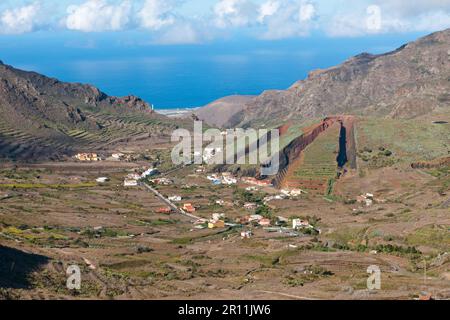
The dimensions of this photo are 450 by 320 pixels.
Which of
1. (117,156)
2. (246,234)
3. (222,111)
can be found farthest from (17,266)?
(222,111)

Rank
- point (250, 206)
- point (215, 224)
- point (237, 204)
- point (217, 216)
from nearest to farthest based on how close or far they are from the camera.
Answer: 1. point (215, 224)
2. point (217, 216)
3. point (250, 206)
4. point (237, 204)

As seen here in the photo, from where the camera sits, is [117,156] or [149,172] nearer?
[149,172]

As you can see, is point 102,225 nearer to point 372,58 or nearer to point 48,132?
point 48,132

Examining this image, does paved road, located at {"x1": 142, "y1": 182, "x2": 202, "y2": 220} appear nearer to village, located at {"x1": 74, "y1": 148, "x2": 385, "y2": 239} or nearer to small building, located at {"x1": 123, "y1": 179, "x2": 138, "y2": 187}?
village, located at {"x1": 74, "y1": 148, "x2": 385, "y2": 239}

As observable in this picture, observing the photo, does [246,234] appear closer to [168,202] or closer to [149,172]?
[168,202]

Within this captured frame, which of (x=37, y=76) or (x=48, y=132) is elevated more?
(x=37, y=76)

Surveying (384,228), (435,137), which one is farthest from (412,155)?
(384,228)
